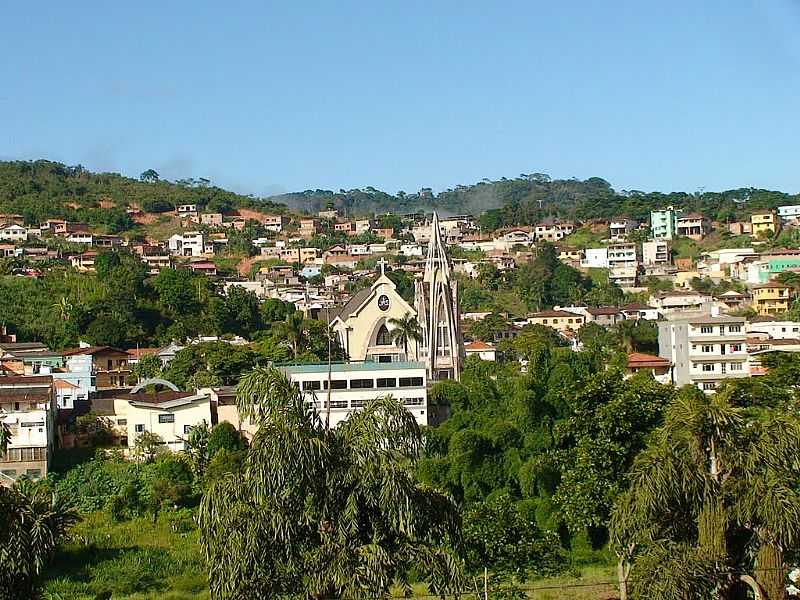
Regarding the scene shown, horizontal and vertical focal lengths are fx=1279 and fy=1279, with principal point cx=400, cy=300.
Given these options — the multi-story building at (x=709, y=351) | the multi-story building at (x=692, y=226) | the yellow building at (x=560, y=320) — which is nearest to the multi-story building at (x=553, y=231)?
the multi-story building at (x=692, y=226)

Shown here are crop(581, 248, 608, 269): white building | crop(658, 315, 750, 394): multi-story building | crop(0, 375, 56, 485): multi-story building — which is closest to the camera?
crop(0, 375, 56, 485): multi-story building

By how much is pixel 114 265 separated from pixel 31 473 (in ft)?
78.0

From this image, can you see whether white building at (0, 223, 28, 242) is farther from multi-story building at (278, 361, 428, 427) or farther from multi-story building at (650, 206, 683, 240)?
multi-story building at (278, 361, 428, 427)

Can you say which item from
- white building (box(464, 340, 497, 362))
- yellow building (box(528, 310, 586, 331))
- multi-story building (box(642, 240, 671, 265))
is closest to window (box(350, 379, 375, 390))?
white building (box(464, 340, 497, 362))

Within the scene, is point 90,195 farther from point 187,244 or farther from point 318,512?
point 318,512

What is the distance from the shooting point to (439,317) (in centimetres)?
3123

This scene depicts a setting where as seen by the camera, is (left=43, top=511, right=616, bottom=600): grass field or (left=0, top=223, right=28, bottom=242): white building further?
(left=0, top=223, right=28, bottom=242): white building

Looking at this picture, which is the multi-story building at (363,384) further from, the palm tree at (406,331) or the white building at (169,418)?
the palm tree at (406,331)

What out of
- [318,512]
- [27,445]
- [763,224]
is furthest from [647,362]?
[763,224]

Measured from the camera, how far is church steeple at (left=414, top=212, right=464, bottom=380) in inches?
1211

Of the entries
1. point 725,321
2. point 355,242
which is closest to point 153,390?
point 725,321

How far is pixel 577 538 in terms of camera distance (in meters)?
19.2

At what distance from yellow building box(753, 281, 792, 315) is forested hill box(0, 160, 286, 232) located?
31.5 meters

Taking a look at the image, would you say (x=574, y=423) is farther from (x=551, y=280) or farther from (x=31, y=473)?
(x=551, y=280)
